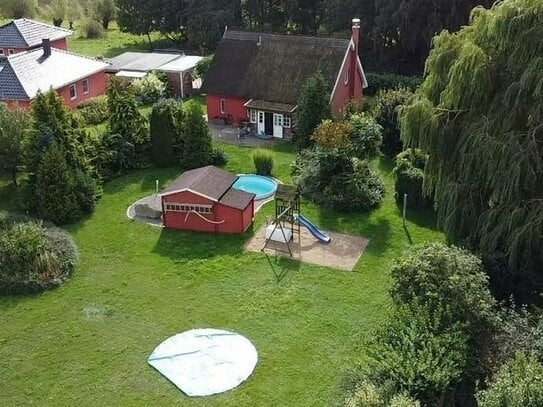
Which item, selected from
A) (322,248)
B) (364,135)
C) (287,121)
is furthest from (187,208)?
(287,121)

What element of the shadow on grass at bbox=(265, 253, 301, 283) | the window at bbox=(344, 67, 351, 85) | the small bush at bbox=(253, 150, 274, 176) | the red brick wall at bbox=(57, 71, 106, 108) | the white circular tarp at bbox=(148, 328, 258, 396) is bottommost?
the white circular tarp at bbox=(148, 328, 258, 396)

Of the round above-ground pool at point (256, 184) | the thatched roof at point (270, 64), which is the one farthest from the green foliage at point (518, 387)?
the thatched roof at point (270, 64)

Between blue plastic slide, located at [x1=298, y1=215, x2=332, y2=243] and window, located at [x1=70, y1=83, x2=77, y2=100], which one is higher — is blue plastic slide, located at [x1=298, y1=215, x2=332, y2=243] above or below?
below

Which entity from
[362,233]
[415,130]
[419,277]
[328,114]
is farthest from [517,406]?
[328,114]

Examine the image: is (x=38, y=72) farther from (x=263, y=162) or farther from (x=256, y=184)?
(x=256, y=184)

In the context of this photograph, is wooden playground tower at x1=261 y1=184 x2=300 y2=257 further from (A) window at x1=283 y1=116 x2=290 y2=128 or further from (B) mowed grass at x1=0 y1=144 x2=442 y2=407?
(A) window at x1=283 y1=116 x2=290 y2=128

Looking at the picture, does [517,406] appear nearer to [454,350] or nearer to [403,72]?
[454,350]

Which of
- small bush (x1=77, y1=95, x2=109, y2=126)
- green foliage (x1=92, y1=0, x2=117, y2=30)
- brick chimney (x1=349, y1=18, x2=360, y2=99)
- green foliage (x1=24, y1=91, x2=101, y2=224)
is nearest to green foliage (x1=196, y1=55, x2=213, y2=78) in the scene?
small bush (x1=77, y1=95, x2=109, y2=126)

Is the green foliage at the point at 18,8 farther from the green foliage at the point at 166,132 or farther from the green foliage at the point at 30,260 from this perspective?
the green foliage at the point at 30,260

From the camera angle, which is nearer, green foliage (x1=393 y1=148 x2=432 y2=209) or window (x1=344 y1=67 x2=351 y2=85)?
green foliage (x1=393 y1=148 x2=432 y2=209)
